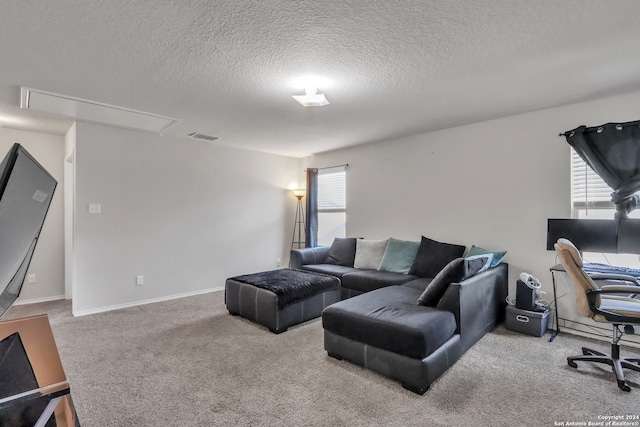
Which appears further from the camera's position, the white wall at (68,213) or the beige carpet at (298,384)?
the white wall at (68,213)

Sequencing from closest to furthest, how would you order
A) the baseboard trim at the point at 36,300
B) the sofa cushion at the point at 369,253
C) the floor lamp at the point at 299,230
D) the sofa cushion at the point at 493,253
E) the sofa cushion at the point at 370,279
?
the sofa cushion at the point at 493,253
the sofa cushion at the point at 370,279
the baseboard trim at the point at 36,300
the sofa cushion at the point at 369,253
the floor lamp at the point at 299,230

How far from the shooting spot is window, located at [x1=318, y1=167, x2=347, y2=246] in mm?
5383

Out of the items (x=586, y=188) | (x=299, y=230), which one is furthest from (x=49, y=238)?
(x=586, y=188)

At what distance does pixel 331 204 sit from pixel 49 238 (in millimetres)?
4291

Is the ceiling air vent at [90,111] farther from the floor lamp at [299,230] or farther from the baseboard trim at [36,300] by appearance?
the floor lamp at [299,230]

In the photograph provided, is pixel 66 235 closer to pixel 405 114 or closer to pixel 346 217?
pixel 346 217

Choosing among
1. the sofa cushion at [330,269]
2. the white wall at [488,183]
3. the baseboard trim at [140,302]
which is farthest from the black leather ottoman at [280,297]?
the white wall at [488,183]

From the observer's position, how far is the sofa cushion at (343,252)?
4707 mm

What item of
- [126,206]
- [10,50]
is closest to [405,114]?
[10,50]

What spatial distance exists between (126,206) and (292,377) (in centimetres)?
324

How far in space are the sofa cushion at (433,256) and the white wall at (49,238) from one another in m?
5.00

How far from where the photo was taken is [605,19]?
5.83 feet

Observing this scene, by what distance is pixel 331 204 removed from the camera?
5578mm

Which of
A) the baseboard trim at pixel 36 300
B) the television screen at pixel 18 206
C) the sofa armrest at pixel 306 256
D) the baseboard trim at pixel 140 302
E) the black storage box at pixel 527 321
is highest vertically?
the television screen at pixel 18 206
